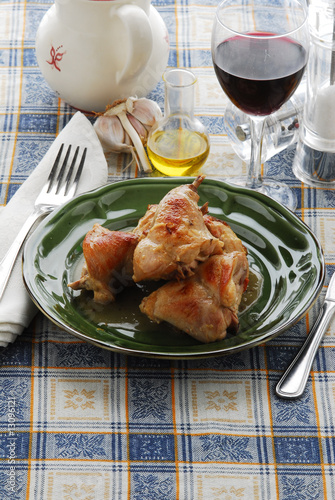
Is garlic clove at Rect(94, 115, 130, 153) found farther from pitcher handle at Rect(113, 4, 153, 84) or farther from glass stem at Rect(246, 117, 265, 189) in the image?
glass stem at Rect(246, 117, 265, 189)

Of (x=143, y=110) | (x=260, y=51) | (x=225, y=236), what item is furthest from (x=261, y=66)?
(x=143, y=110)

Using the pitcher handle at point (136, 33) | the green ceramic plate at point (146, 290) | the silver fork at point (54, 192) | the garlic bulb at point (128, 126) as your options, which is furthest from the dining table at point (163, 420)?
the pitcher handle at point (136, 33)

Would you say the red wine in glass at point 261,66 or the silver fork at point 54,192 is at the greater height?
the red wine in glass at point 261,66

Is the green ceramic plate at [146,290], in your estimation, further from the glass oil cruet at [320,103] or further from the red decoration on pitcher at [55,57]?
the red decoration on pitcher at [55,57]

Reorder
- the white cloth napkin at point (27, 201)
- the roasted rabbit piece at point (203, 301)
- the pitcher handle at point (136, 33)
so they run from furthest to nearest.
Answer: the pitcher handle at point (136, 33)
the white cloth napkin at point (27, 201)
the roasted rabbit piece at point (203, 301)

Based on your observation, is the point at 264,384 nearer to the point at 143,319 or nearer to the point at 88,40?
the point at 143,319

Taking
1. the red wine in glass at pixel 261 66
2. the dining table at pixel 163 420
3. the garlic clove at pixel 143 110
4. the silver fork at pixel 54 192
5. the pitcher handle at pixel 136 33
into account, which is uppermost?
the pitcher handle at pixel 136 33

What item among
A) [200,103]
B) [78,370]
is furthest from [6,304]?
[200,103]
